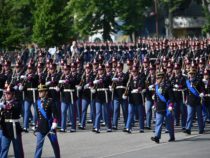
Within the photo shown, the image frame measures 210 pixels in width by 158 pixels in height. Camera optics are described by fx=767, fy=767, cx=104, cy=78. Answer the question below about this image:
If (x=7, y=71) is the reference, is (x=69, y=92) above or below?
below

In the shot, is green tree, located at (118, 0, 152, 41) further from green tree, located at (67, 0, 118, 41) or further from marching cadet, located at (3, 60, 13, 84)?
marching cadet, located at (3, 60, 13, 84)

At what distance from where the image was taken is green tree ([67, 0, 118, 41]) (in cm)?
7075

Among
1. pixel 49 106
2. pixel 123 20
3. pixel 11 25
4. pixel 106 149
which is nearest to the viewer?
pixel 49 106

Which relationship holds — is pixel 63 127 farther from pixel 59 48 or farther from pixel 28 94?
pixel 59 48

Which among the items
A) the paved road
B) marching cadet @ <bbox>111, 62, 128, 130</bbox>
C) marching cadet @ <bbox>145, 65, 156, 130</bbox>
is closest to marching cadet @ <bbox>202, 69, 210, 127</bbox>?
the paved road

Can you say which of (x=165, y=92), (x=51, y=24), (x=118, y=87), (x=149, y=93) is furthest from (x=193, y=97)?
(x=51, y=24)

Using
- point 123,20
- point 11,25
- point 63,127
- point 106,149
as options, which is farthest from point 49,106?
point 123,20

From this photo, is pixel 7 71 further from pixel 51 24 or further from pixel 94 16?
pixel 94 16

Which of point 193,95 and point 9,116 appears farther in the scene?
point 193,95

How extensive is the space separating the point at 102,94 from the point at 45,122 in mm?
6259

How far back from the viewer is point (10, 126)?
1591cm

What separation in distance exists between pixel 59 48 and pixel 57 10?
2605mm

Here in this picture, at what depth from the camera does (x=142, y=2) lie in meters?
75.4

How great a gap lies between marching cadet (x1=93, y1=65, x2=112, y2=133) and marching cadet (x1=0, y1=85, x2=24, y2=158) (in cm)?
619
